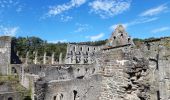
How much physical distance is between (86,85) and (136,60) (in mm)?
17375

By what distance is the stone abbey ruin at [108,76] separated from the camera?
1005 centimetres

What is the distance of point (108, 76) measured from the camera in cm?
1054

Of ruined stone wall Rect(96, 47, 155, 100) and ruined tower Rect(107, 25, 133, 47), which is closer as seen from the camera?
ruined stone wall Rect(96, 47, 155, 100)

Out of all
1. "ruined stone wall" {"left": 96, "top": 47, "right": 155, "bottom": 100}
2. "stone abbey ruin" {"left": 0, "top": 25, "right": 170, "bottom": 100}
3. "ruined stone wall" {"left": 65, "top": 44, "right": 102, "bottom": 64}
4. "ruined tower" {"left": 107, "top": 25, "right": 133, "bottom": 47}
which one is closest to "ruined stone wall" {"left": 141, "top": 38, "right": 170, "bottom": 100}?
"stone abbey ruin" {"left": 0, "top": 25, "right": 170, "bottom": 100}

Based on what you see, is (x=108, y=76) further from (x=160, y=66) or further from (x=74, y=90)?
(x=74, y=90)

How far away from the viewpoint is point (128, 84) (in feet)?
32.4

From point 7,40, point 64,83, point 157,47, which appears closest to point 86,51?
point 7,40

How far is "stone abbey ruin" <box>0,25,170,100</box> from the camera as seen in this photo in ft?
33.0

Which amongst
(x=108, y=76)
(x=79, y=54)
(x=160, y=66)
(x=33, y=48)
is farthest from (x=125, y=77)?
(x=33, y=48)


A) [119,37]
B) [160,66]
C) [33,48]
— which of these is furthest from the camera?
[33,48]

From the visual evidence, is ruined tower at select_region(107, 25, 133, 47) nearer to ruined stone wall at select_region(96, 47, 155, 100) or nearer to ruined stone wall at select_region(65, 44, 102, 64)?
ruined stone wall at select_region(96, 47, 155, 100)

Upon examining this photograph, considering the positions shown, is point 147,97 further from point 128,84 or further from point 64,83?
point 64,83

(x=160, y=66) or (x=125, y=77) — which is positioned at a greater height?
(x=160, y=66)

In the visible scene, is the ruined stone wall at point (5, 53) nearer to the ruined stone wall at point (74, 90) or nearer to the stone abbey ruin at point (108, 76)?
the stone abbey ruin at point (108, 76)
